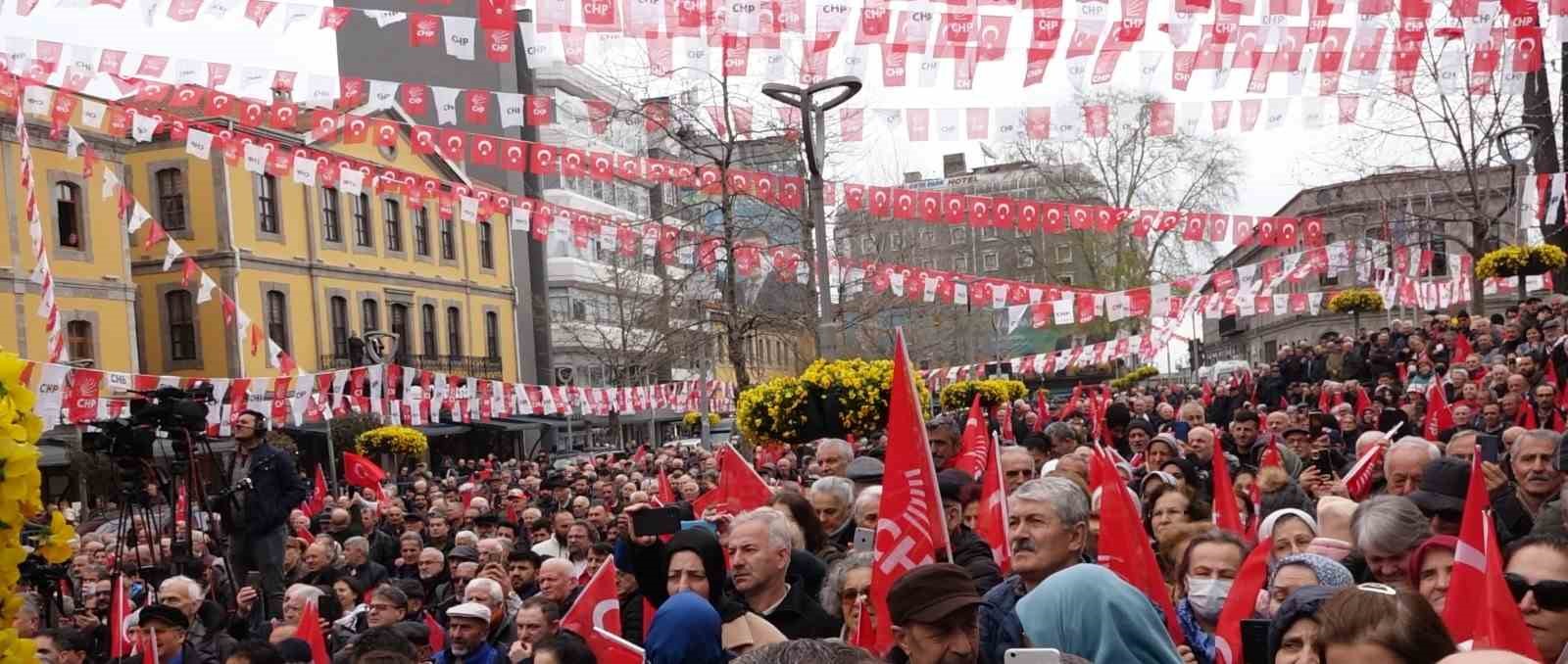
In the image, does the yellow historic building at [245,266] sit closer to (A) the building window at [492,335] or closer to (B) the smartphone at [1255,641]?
(A) the building window at [492,335]

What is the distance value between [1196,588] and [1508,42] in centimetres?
1672

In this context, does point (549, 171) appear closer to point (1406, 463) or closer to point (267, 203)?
point (1406, 463)

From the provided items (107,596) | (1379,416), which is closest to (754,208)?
(1379,416)

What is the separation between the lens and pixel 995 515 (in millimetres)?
6906

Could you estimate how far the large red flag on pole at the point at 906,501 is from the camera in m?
5.14

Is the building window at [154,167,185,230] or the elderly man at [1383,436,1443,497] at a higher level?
the building window at [154,167,185,230]

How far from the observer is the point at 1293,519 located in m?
5.96

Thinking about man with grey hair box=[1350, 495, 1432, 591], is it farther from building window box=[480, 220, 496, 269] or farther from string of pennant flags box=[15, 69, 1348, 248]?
building window box=[480, 220, 496, 269]

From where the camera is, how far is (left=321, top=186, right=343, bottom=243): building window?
4509cm

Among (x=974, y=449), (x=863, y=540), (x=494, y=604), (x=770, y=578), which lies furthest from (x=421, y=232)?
(x=770, y=578)

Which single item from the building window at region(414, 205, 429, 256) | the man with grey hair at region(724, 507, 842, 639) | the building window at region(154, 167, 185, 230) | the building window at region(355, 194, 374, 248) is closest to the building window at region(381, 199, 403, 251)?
the building window at region(355, 194, 374, 248)

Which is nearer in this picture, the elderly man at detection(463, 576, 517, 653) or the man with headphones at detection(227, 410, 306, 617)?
the elderly man at detection(463, 576, 517, 653)

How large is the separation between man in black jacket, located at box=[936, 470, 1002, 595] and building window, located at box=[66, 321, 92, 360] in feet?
112

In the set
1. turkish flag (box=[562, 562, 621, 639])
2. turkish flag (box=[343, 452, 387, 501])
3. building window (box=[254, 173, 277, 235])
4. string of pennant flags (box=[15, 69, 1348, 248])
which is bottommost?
turkish flag (box=[343, 452, 387, 501])
